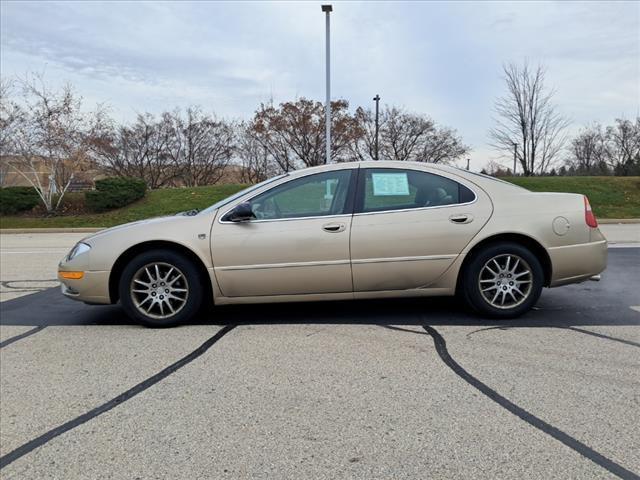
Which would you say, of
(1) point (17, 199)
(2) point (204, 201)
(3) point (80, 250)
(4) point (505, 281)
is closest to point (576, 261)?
(4) point (505, 281)

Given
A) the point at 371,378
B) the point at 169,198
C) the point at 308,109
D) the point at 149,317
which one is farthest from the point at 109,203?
the point at 371,378

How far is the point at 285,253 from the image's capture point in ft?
14.1

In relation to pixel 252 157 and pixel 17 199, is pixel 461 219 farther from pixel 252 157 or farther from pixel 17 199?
pixel 252 157

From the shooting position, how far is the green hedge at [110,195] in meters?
21.0

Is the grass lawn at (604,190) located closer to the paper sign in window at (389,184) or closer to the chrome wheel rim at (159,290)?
the paper sign in window at (389,184)

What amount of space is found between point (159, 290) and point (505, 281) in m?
3.13

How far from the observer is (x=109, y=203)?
2106 centimetres

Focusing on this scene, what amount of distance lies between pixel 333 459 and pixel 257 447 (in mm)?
393

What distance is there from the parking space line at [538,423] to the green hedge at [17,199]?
866 inches

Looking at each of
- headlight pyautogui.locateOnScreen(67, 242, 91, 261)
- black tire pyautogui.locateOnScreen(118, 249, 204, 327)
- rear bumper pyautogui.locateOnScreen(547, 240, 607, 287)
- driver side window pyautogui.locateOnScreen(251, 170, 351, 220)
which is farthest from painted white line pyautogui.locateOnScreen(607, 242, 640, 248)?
headlight pyautogui.locateOnScreen(67, 242, 91, 261)

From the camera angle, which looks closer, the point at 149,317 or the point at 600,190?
the point at 149,317

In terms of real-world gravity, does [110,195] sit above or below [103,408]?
above

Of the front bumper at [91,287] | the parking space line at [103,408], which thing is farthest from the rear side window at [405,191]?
the front bumper at [91,287]

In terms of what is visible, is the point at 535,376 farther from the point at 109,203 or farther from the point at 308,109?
the point at 308,109
